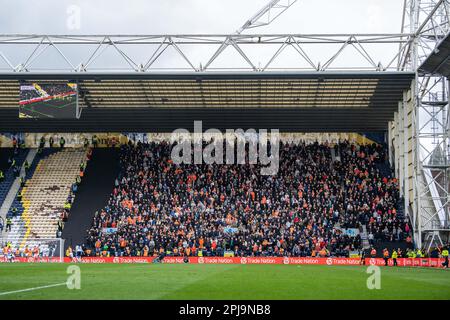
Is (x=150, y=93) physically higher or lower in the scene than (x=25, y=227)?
higher

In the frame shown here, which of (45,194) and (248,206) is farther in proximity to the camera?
(45,194)

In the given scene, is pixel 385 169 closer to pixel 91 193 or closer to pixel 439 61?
pixel 439 61

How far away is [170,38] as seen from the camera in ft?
140

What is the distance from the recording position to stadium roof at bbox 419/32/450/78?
123ft

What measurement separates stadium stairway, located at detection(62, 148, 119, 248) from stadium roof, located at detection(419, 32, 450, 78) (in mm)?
26052

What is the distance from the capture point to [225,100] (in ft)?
166

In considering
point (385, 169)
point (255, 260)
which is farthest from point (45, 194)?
point (385, 169)

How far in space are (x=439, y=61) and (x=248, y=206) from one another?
17349 millimetres

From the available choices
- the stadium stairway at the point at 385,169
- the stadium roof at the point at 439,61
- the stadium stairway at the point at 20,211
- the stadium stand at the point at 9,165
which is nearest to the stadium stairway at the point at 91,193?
the stadium stairway at the point at 20,211

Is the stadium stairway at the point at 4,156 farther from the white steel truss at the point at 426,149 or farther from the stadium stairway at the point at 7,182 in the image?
the white steel truss at the point at 426,149
